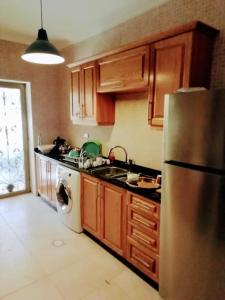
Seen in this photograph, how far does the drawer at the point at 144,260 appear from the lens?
6.42ft

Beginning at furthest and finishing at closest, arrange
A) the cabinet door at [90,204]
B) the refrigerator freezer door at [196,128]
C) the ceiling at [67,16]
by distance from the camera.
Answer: the cabinet door at [90,204]
the ceiling at [67,16]
the refrigerator freezer door at [196,128]

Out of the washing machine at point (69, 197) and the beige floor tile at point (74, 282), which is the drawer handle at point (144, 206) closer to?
the beige floor tile at point (74, 282)

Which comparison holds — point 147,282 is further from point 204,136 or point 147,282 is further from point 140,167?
point 204,136

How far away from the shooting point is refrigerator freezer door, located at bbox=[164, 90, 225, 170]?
1.33 meters

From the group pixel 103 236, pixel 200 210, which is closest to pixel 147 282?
pixel 103 236

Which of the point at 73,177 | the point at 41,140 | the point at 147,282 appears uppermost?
the point at 41,140

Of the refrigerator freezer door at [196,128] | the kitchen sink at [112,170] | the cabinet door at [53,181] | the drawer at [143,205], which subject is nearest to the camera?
the refrigerator freezer door at [196,128]

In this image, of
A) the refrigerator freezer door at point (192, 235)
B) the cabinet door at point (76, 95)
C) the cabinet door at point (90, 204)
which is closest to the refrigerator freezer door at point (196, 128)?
the refrigerator freezer door at point (192, 235)

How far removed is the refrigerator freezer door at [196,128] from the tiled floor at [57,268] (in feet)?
4.41

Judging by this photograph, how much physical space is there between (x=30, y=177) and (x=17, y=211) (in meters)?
0.95

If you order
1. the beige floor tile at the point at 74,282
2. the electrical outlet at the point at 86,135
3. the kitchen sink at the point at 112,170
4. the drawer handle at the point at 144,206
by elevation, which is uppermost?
the electrical outlet at the point at 86,135

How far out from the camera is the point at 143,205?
1983 millimetres

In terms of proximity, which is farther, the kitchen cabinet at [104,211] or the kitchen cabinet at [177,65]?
the kitchen cabinet at [104,211]

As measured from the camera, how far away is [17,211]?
3.58m
